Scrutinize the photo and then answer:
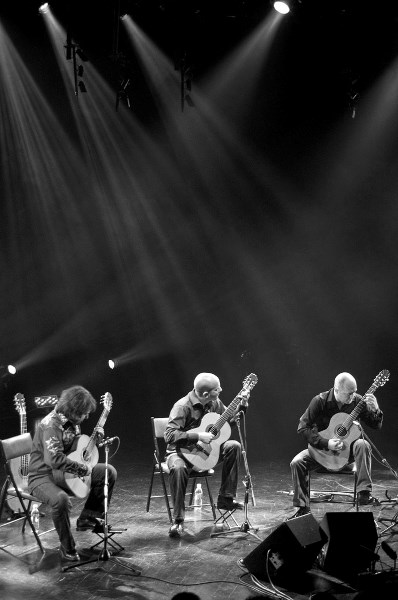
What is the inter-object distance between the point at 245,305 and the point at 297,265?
1.23 metres

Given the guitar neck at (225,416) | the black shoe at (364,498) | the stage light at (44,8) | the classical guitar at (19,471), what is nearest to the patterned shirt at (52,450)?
the classical guitar at (19,471)

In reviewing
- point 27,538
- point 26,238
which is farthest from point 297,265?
point 27,538

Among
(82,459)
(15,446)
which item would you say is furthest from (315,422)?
(15,446)

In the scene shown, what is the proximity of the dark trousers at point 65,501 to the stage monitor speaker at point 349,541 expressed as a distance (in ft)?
6.87

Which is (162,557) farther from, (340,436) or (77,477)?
(340,436)

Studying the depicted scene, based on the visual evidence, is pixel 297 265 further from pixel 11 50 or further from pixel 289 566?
pixel 289 566

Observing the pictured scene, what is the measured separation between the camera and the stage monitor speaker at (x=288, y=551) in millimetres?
4238

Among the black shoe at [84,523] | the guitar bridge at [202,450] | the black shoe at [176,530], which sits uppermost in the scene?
the guitar bridge at [202,450]

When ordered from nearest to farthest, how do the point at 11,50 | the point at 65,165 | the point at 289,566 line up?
the point at 289,566 < the point at 11,50 < the point at 65,165

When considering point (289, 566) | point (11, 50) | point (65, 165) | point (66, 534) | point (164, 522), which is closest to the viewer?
point (289, 566)

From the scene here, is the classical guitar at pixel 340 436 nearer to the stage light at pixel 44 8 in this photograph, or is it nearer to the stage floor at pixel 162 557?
the stage floor at pixel 162 557

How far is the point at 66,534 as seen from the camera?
16.5ft

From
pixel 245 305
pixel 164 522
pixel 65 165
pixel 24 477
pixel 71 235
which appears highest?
pixel 65 165

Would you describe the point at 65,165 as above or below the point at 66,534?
above
